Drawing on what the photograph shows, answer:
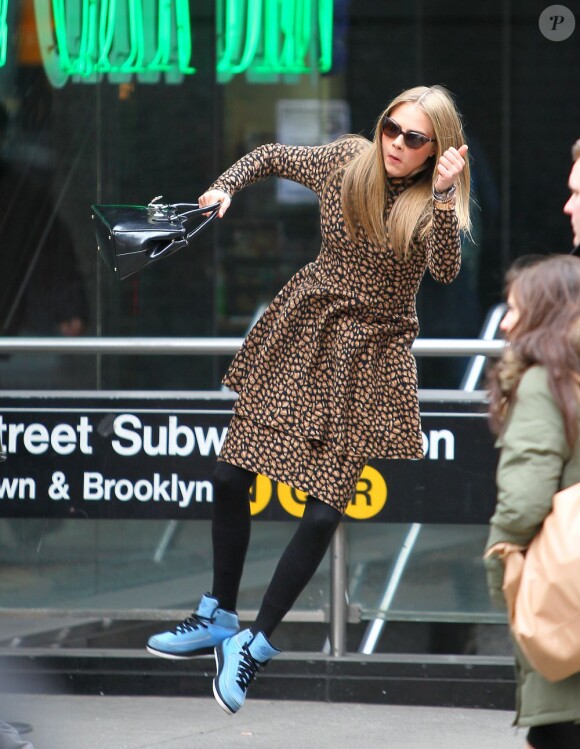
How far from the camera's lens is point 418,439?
4289mm

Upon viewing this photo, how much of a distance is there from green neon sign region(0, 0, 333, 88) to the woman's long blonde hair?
2727 millimetres

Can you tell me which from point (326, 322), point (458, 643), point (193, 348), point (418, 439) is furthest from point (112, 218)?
point (458, 643)

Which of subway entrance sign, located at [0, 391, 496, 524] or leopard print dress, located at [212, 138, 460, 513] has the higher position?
leopard print dress, located at [212, 138, 460, 513]

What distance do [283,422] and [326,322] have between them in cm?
34

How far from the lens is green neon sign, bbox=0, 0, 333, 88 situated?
6652 mm

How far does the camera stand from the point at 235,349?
18.5 ft

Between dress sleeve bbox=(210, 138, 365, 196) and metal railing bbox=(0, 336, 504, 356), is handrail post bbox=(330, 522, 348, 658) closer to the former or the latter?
metal railing bbox=(0, 336, 504, 356)

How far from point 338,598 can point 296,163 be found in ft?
6.93

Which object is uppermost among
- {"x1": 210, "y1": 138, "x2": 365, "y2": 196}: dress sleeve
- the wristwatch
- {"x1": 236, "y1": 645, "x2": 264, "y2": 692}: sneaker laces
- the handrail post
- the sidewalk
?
{"x1": 210, "y1": 138, "x2": 365, "y2": 196}: dress sleeve

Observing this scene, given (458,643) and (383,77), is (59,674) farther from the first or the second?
(383,77)

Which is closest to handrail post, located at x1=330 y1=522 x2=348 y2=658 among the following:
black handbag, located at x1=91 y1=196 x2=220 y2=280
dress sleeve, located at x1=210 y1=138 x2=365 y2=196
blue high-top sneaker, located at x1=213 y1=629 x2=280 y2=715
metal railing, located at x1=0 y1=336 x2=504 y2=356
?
metal railing, located at x1=0 y1=336 x2=504 y2=356

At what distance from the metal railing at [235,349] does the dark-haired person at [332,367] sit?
1300mm

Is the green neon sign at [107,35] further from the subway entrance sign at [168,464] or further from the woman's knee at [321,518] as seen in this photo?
the woman's knee at [321,518]

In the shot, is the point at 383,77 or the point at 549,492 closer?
the point at 549,492
